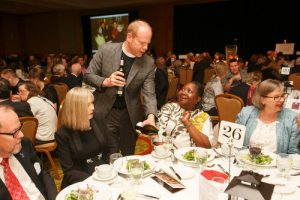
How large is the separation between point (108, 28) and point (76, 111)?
13.5 m

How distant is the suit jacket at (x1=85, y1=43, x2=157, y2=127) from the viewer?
2.64 m

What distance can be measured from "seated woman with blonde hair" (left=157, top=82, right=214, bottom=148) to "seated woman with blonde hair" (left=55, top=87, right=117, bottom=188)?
0.63m

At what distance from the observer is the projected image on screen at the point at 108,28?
14289mm

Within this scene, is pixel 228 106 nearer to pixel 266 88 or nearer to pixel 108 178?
pixel 266 88

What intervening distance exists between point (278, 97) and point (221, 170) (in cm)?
94

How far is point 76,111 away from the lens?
7.29ft

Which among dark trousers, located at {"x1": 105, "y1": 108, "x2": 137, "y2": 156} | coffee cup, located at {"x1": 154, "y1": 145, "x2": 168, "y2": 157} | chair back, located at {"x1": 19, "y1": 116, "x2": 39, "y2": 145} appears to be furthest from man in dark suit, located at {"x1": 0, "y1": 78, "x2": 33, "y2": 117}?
coffee cup, located at {"x1": 154, "y1": 145, "x2": 168, "y2": 157}

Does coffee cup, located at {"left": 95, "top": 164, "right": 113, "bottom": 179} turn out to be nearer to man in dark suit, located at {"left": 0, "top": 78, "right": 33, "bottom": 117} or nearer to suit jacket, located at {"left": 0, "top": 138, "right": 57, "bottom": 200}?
suit jacket, located at {"left": 0, "top": 138, "right": 57, "bottom": 200}

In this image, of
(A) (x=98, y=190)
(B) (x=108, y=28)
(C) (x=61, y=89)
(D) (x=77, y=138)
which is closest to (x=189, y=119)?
(D) (x=77, y=138)

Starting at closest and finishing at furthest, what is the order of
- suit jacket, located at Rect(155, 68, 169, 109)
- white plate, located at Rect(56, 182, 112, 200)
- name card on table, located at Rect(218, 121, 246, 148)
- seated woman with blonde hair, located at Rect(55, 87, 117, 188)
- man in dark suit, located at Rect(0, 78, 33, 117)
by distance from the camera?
white plate, located at Rect(56, 182, 112, 200) < name card on table, located at Rect(218, 121, 246, 148) < seated woman with blonde hair, located at Rect(55, 87, 117, 188) < man in dark suit, located at Rect(0, 78, 33, 117) < suit jacket, located at Rect(155, 68, 169, 109)

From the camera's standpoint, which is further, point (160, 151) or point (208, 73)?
point (208, 73)

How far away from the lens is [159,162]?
2004mm

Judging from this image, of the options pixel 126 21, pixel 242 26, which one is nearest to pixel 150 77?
pixel 242 26

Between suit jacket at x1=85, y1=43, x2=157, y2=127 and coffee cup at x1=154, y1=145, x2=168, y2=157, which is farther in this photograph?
suit jacket at x1=85, y1=43, x2=157, y2=127
